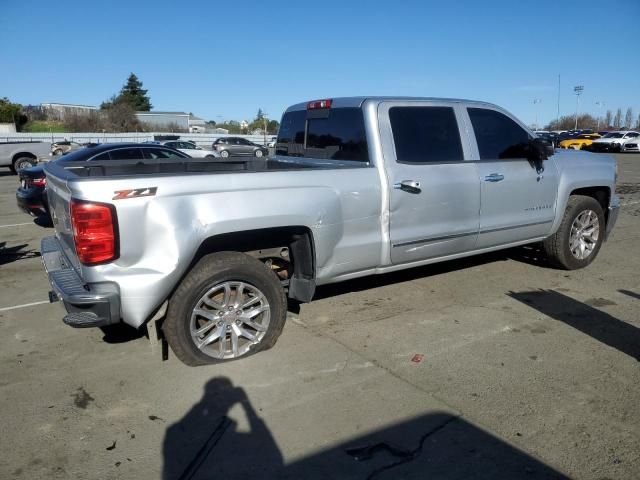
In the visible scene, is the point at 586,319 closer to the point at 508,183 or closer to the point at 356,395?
the point at 508,183

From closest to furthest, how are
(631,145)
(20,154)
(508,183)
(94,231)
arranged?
1. (94,231)
2. (508,183)
3. (20,154)
4. (631,145)

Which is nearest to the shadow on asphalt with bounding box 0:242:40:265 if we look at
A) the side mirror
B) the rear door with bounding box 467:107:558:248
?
the rear door with bounding box 467:107:558:248

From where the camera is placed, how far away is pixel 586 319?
4719 mm

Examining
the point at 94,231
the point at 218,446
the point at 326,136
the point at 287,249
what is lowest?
the point at 218,446

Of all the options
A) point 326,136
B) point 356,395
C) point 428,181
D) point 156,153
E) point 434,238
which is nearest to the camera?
point 356,395

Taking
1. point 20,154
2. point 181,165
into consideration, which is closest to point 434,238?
point 181,165

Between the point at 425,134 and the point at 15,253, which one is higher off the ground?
the point at 425,134

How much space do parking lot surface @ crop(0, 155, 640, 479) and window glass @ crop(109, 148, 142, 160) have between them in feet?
20.9

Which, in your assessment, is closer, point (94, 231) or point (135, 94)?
point (94, 231)

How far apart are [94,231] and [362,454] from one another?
6.78 ft

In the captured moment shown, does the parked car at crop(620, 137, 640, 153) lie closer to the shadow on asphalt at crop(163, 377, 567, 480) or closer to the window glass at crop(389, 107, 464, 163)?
the window glass at crop(389, 107, 464, 163)

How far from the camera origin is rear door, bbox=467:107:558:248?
5215mm

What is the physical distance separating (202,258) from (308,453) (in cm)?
159

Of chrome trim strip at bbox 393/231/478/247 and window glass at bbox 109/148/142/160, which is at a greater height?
window glass at bbox 109/148/142/160
